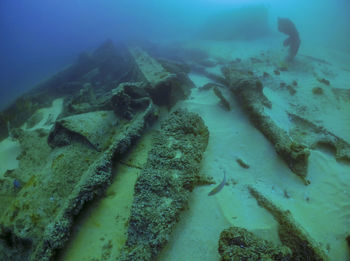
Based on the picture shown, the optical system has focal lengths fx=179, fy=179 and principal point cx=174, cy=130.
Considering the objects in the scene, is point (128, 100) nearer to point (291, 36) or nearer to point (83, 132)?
point (83, 132)

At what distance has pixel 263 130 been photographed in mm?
4266

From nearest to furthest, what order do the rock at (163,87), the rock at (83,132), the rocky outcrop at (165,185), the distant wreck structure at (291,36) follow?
the rocky outcrop at (165,185)
the rock at (83,132)
the rock at (163,87)
the distant wreck structure at (291,36)

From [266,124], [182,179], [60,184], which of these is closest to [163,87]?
[266,124]

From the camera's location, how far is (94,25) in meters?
66.3

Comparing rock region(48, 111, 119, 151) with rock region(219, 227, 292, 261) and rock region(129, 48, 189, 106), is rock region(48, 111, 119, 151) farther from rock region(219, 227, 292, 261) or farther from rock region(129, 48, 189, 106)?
rock region(219, 227, 292, 261)

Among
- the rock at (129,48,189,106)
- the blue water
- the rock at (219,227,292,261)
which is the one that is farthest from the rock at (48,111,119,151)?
the blue water

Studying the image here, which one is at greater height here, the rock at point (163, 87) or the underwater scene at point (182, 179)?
the rock at point (163, 87)

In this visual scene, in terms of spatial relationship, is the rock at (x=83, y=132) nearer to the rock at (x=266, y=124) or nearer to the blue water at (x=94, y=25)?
the rock at (x=266, y=124)

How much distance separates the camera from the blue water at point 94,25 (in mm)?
22094

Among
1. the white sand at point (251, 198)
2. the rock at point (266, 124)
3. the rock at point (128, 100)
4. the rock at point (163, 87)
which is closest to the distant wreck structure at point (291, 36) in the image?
the rock at point (266, 124)

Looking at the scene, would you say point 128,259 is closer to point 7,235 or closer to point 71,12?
point 7,235

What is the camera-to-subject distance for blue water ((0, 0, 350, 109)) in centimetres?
2209

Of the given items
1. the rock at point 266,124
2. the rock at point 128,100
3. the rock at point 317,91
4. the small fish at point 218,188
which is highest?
the rock at point 128,100

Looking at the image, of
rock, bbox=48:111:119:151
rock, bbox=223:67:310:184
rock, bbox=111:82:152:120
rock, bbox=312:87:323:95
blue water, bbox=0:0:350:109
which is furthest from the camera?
blue water, bbox=0:0:350:109
